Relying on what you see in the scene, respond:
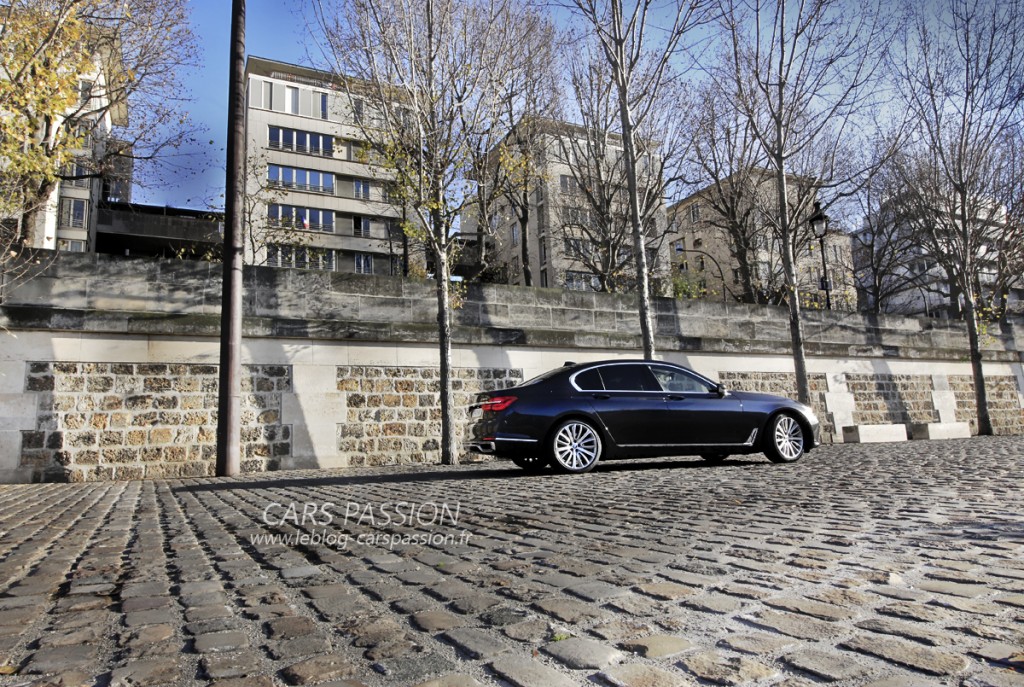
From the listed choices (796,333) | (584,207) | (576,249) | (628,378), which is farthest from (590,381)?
(584,207)

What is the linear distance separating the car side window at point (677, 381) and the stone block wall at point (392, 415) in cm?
461

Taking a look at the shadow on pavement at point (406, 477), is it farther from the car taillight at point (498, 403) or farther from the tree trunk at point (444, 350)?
the tree trunk at point (444, 350)

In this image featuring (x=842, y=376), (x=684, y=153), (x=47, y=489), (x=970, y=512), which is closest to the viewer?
(x=970, y=512)

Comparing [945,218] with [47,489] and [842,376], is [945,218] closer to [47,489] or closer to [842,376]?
[842,376]

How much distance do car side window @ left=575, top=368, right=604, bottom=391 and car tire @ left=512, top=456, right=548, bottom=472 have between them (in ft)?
3.54

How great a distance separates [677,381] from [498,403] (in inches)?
105

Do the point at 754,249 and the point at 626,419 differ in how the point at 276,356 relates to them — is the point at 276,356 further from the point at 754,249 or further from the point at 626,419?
the point at 754,249

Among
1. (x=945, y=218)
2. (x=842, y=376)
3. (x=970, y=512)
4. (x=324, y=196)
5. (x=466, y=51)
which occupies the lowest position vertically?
(x=970, y=512)

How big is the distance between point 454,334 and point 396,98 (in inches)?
187

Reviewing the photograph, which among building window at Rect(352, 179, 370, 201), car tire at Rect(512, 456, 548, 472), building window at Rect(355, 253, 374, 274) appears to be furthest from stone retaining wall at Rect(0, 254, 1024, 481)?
building window at Rect(352, 179, 370, 201)

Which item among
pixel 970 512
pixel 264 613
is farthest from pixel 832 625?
pixel 970 512

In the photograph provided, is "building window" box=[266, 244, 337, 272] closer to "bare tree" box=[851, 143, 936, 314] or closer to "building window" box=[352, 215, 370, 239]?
"building window" box=[352, 215, 370, 239]

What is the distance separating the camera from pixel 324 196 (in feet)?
155

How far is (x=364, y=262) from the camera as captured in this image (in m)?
48.6
